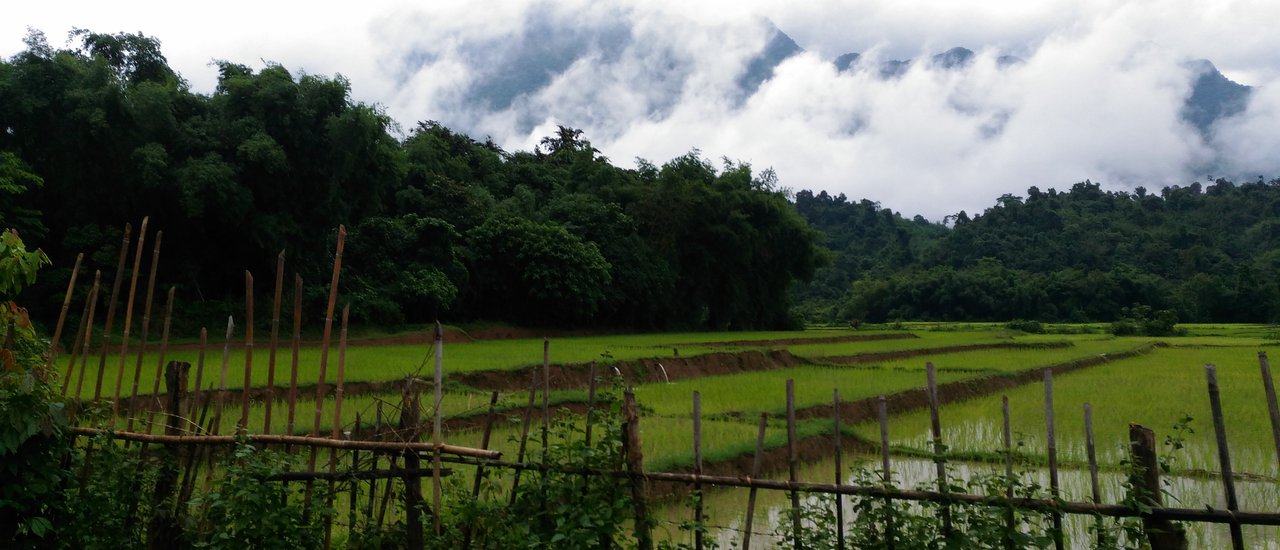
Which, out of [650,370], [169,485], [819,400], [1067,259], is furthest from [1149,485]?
[1067,259]

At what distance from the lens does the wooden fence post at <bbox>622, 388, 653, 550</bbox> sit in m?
4.05

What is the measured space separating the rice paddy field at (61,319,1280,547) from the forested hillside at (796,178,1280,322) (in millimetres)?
31848

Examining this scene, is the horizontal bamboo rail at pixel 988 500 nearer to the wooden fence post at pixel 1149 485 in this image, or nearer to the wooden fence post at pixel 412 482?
the wooden fence post at pixel 1149 485

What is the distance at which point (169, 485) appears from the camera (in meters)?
4.99

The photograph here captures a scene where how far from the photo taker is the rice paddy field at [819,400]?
8.28 m

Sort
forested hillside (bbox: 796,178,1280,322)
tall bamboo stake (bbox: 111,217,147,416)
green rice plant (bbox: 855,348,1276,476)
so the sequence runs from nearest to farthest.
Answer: tall bamboo stake (bbox: 111,217,147,416) < green rice plant (bbox: 855,348,1276,476) < forested hillside (bbox: 796,178,1280,322)

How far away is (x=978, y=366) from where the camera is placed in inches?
784

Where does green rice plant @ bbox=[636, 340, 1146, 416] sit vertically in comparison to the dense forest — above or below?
below

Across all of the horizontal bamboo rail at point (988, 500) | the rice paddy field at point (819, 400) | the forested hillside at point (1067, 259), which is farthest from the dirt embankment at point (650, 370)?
the forested hillside at point (1067, 259)

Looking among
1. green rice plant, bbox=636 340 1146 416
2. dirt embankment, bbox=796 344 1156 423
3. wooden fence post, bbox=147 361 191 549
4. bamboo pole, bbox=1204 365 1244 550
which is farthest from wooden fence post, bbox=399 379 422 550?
dirt embankment, bbox=796 344 1156 423

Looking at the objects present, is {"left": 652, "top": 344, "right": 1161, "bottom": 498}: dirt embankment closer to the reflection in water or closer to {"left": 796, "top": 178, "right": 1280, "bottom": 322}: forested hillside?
the reflection in water

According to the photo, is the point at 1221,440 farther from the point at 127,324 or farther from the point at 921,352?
the point at 921,352

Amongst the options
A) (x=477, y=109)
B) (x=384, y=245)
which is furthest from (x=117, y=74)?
(x=477, y=109)

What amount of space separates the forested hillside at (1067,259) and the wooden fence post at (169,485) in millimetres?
55867
